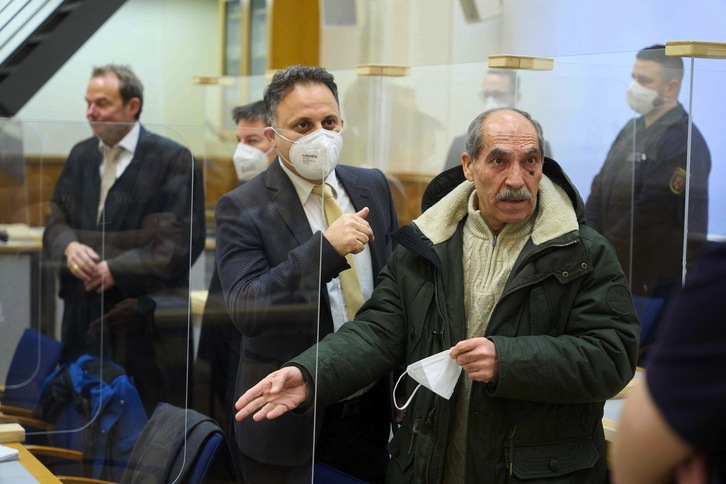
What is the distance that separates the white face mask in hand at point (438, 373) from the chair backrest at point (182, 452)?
0.55 metres

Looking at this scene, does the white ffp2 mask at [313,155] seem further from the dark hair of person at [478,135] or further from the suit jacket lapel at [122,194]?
the suit jacket lapel at [122,194]

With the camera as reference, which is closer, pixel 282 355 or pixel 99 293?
pixel 282 355

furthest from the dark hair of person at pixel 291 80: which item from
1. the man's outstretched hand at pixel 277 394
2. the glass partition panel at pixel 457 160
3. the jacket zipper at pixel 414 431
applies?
the jacket zipper at pixel 414 431

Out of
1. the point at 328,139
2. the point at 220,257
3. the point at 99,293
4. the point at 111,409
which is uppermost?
the point at 328,139

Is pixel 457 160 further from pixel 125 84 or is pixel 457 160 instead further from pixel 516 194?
pixel 516 194

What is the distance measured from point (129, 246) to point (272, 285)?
1.15 meters

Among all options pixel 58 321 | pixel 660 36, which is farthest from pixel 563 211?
pixel 660 36

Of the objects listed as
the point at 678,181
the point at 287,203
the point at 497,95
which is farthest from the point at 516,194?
the point at 497,95

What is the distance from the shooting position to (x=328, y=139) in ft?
8.54

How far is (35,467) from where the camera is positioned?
266 cm

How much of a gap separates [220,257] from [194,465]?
50 cm

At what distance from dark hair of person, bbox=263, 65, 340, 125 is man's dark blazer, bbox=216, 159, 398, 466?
0.60ft

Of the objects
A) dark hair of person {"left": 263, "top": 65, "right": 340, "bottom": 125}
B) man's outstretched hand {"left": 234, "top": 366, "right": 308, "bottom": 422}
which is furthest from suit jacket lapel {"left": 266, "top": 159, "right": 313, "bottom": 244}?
man's outstretched hand {"left": 234, "top": 366, "right": 308, "bottom": 422}

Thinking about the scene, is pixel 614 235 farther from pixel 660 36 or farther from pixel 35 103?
pixel 35 103
